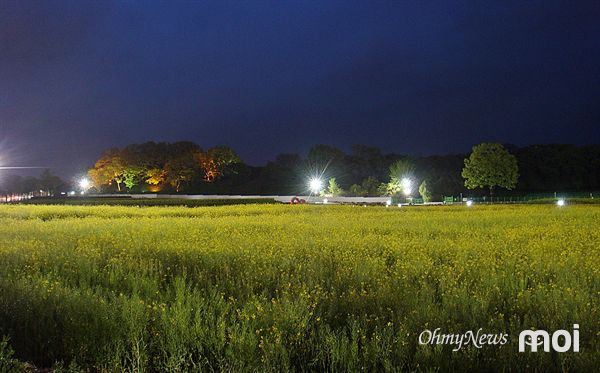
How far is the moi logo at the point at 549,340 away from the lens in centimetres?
527

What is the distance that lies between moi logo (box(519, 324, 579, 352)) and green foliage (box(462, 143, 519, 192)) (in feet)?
251

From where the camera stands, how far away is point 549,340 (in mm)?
5438

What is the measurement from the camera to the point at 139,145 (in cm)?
11025

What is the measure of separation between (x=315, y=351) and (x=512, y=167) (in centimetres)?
8072

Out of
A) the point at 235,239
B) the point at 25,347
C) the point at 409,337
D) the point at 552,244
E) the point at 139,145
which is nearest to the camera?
the point at 409,337

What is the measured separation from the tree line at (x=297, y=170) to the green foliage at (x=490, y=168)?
5.09 m

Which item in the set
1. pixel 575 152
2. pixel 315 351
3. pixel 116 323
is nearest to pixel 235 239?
pixel 116 323

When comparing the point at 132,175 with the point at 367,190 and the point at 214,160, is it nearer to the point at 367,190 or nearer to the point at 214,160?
the point at 214,160

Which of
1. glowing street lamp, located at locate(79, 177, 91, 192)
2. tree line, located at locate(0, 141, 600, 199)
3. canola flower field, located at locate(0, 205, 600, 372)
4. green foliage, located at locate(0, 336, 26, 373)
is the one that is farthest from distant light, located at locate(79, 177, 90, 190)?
green foliage, located at locate(0, 336, 26, 373)

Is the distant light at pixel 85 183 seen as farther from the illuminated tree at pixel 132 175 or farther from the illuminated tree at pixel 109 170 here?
the illuminated tree at pixel 132 175

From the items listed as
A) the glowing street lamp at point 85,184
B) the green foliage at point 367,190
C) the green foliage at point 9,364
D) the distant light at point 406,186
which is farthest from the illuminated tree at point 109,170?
the green foliage at point 9,364

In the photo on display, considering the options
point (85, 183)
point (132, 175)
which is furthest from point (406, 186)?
point (85, 183)

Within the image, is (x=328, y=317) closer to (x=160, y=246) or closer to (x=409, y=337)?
(x=409, y=337)

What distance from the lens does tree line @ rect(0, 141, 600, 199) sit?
307ft
